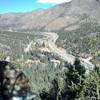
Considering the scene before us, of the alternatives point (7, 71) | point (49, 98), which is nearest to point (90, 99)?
point (49, 98)

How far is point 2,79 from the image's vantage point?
1400cm

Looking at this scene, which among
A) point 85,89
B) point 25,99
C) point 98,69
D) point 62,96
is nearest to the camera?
point 25,99

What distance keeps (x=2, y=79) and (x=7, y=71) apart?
418 mm

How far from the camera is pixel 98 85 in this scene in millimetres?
65062

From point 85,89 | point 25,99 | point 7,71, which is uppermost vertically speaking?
point 7,71

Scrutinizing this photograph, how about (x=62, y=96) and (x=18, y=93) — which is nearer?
(x=18, y=93)

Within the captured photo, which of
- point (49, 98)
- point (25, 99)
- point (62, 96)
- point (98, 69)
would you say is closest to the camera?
point (25, 99)

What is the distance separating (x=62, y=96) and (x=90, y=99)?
11327 mm

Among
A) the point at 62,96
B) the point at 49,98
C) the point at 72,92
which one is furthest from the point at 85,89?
the point at 49,98

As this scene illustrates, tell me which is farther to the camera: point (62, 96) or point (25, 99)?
point (62, 96)

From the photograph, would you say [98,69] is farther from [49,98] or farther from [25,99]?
[25,99]

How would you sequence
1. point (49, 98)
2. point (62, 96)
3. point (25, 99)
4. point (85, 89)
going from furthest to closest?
point (49, 98) < point (62, 96) < point (85, 89) < point (25, 99)

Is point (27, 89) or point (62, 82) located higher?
point (27, 89)

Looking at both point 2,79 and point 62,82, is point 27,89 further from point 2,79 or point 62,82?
point 62,82
